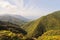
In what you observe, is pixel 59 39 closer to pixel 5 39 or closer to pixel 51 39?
pixel 51 39

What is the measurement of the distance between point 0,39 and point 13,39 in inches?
389

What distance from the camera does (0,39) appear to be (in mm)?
127625

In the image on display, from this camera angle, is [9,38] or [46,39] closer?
[46,39]

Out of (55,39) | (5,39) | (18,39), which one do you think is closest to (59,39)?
(55,39)

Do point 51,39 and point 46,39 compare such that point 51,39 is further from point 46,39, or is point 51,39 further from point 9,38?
point 9,38

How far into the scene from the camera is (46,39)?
12269cm

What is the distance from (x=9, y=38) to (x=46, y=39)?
29188 millimetres

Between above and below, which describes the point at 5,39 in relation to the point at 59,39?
above

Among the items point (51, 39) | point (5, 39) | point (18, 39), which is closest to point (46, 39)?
point (51, 39)

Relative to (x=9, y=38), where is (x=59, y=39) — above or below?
below

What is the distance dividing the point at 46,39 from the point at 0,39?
34684mm

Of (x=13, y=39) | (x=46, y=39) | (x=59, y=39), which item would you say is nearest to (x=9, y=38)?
(x=13, y=39)

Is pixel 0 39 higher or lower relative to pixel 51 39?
higher

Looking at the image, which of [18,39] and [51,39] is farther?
[18,39]
